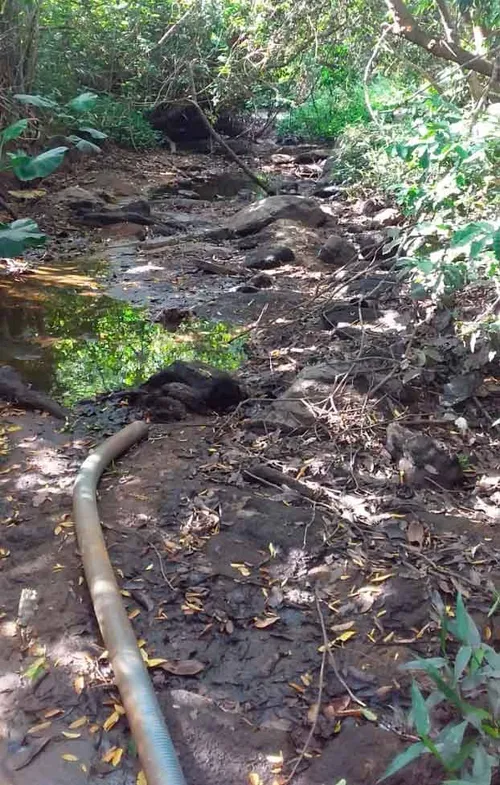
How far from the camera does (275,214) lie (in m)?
9.78

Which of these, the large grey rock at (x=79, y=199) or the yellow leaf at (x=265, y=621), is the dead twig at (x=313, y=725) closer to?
the yellow leaf at (x=265, y=621)

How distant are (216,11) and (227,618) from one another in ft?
31.4

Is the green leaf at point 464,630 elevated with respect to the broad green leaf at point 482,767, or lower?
elevated

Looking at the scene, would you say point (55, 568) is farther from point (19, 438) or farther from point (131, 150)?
point (131, 150)

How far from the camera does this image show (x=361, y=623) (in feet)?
9.03

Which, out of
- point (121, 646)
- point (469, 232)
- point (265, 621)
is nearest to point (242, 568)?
point (265, 621)

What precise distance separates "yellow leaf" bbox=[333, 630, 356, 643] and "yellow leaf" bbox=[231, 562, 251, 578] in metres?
0.51

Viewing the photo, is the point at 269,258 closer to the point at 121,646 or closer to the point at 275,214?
the point at 275,214

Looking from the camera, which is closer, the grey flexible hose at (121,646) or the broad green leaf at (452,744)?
the broad green leaf at (452,744)

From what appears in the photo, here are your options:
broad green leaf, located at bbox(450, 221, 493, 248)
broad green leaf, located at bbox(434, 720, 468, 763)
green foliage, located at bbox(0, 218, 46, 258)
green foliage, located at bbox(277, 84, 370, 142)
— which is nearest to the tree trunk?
broad green leaf, located at bbox(450, 221, 493, 248)

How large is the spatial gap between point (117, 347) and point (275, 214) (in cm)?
477

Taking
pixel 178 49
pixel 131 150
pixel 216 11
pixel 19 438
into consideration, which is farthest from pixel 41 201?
pixel 19 438

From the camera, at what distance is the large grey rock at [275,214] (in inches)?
385

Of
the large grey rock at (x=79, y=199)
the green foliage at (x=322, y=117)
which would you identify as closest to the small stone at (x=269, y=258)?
the large grey rock at (x=79, y=199)
